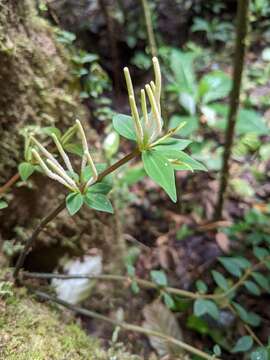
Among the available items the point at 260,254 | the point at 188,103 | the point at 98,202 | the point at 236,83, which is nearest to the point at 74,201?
the point at 98,202

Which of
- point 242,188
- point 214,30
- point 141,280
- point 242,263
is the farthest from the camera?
point 214,30

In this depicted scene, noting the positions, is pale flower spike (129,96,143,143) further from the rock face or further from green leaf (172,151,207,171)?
the rock face

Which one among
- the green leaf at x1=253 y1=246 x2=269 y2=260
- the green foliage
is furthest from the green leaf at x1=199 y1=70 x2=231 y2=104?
the green leaf at x1=253 y1=246 x2=269 y2=260

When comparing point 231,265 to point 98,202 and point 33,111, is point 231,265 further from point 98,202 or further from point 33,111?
point 33,111

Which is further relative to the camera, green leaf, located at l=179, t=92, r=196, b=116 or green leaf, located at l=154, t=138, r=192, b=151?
green leaf, located at l=179, t=92, r=196, b=116

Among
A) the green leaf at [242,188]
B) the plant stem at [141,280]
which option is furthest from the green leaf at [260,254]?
the green leaf at [242,188]

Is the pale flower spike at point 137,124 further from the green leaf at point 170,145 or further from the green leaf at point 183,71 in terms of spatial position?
the green leaf at point 183,71
